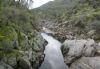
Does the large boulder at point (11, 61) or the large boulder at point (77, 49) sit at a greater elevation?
the large boulder at point (11, 61)

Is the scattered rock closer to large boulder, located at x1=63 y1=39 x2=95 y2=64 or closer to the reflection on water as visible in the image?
the reflection on water

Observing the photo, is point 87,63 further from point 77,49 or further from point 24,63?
point 24,63

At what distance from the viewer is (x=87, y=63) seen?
33.3 m

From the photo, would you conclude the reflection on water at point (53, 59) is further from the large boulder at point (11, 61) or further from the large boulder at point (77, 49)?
the large boulder at point (11, 61)

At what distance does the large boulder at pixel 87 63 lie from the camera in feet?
106

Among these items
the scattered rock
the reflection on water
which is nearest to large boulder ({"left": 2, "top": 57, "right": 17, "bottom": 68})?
the scattered rock

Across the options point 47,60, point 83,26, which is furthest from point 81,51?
point 83,26

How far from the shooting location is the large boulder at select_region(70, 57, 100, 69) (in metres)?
32.2

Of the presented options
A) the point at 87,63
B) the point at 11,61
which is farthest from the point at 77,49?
the point at 11,61

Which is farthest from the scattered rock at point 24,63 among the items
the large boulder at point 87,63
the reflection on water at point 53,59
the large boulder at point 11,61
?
the large boulder at point 87,63

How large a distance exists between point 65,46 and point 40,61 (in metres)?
7.96

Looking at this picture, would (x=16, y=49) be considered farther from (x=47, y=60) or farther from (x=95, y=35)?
(x=95, y=35)

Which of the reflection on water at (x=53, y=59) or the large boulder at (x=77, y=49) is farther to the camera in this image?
the large boulder at (x=77, y=49)

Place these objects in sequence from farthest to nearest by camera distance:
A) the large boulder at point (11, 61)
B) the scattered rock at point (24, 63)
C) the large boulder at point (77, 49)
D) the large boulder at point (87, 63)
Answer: the large boulder at point (77, 49)
the large boulder at point (87, 63)
the scattered rock at point (24, 63)
the large boulder at point (11, 61)
